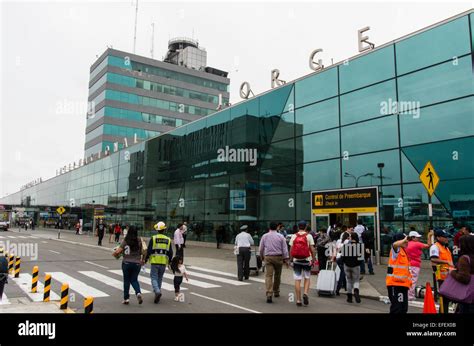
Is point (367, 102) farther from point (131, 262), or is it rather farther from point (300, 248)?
point (131, 262)

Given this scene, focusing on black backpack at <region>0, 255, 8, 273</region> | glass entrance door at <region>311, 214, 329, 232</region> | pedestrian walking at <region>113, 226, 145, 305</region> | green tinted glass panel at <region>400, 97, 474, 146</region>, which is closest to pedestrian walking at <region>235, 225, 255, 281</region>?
pedestrian walking at <region>113, 226, 145, 305</region>

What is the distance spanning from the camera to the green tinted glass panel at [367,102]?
63.4 ft

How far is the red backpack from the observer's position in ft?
31.6

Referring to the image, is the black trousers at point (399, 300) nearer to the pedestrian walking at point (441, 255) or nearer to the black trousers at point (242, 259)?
the pedestrian walking at point (441, 255)

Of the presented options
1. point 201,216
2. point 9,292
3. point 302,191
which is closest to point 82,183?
point 201,216

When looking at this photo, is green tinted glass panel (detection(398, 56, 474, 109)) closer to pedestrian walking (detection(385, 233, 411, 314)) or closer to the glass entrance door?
the glass entrance door

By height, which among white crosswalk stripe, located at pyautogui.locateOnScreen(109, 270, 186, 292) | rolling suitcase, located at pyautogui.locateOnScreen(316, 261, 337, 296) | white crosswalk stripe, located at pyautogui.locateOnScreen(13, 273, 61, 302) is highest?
rolling suitcase, located at pyautogui.locateOnScreen(316, 261, 337, 296)

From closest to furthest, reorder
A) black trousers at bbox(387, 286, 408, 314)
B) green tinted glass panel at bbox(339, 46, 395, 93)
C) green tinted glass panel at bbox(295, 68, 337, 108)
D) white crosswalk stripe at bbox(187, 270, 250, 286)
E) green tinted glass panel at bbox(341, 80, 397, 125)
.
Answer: black trousers at bbox(387, 286, 408, 314) < white crosswalk stripe at bbox(187, 270, 250, 286) < green tinted glass panel at bbox(341, 80, 397, 125) < green tinted glass panel at bbox(339, 46, 395, 93) < green tinted glass panel at bbox(295, 68, 337, 108)

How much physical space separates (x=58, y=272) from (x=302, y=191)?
47.0 ft

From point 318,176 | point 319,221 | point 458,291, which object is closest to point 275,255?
point 458,291

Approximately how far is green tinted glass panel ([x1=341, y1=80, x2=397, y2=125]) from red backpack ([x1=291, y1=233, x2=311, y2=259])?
12125mm

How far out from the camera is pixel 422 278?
13602mm

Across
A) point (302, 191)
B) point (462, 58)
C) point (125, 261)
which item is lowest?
point (125, 261)
